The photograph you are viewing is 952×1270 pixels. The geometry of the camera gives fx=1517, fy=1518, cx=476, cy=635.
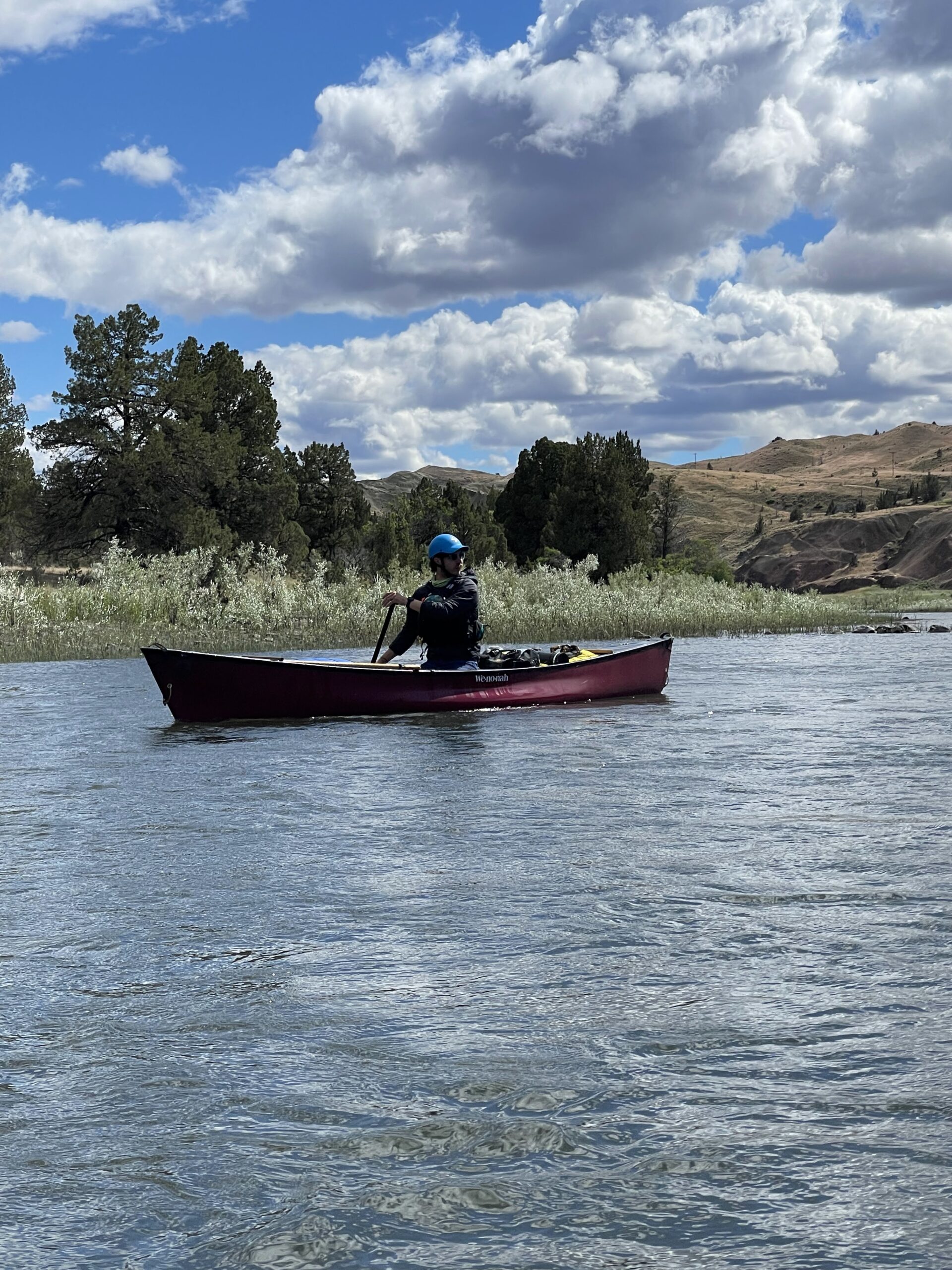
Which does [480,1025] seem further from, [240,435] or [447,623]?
[240,435]

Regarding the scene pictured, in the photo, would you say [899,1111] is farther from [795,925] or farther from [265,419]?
[265,419]

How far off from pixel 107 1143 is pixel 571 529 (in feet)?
187

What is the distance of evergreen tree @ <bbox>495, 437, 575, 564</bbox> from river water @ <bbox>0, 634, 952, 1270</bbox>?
56.1 m

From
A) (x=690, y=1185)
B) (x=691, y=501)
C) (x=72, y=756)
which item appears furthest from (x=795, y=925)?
(x=691, y=501)

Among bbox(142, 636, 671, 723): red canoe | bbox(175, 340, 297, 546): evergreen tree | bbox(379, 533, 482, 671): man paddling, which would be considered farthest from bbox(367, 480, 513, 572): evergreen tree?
bbox(142, 636, 671, 723): red canoe

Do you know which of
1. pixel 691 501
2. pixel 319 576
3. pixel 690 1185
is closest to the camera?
pixel 690 1185

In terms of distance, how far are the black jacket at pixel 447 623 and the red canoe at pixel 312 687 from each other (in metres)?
0.45

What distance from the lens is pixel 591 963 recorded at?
6199mm

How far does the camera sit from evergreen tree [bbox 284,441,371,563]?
6125 centimetres

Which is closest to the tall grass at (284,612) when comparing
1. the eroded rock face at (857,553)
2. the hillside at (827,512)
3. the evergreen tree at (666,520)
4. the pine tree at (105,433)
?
the pine tree at (105,433)

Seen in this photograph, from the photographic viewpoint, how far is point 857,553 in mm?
96562

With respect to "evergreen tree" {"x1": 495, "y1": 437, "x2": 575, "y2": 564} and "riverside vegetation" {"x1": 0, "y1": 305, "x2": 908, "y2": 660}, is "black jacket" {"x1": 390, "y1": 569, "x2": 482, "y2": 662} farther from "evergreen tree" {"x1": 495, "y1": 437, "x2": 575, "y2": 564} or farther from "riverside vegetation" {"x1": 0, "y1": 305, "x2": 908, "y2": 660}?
"evergreen tree" {"x1": 495, "y1": 437, "x2": 575, "y2": 564}

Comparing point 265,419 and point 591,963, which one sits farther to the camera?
point 265,419

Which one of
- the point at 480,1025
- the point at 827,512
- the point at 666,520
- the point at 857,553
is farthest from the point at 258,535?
the point at 827,512
